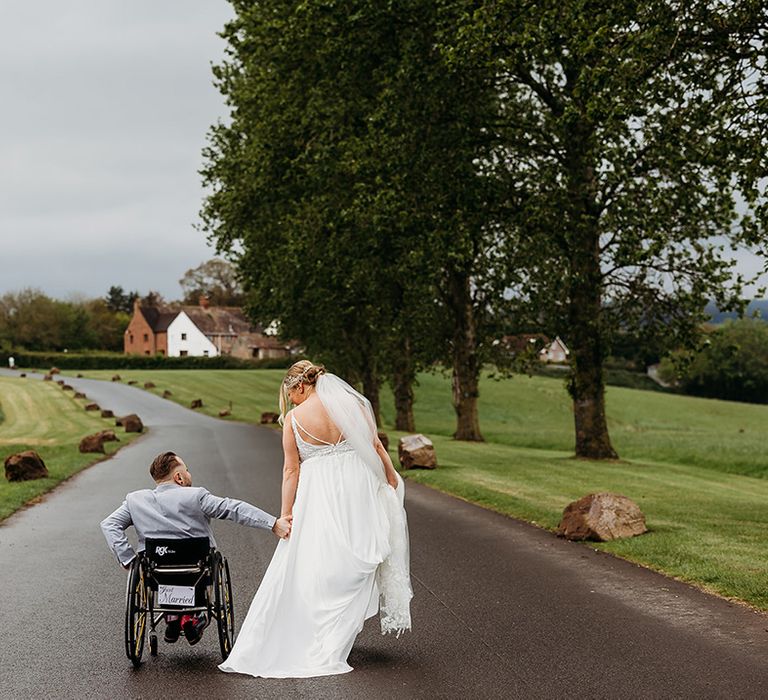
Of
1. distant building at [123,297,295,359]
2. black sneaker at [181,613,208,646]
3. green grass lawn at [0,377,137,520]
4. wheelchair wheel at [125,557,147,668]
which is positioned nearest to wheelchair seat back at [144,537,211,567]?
wheelchair wheel at [125,557,147,668]

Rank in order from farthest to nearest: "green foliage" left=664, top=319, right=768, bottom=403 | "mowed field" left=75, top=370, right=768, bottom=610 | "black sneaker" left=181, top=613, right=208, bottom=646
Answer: "green foliage" left=664, top=319, right=768, bottom=403 < "mowed field" left=75, top=370, right=768, bottom=610 < "black sneaker" left=181, top=613, right=208, bottom=646

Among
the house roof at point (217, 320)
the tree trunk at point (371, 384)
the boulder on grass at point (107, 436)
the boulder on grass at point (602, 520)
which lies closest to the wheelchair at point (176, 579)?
the boulder on grass at point (602, 520)

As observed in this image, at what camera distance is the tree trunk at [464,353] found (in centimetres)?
3644

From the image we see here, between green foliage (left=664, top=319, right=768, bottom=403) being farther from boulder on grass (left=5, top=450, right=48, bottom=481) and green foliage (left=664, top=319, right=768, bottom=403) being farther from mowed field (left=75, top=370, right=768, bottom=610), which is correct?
boulder on grass (left=5, top=450, right=48, bottom=481)

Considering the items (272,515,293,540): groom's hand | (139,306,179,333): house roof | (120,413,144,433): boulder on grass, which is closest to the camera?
(272,515,293,540): groom's hand

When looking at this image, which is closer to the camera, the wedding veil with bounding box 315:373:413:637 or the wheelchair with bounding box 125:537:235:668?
the wheelchair with bounding box 125:537:235:668

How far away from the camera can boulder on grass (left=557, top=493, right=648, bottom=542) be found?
13500 mm

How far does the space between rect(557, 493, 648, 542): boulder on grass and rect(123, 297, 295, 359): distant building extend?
124m

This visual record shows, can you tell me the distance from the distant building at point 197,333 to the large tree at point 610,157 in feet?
365

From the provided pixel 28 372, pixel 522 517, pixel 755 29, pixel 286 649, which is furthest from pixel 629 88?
pixel 28 372

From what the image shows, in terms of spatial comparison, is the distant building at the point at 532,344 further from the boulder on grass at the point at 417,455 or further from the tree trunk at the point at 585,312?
the boulder on grass at the point at 417,455

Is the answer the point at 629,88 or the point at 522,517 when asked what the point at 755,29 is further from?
the point at 522,517

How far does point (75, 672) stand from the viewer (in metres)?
7.18

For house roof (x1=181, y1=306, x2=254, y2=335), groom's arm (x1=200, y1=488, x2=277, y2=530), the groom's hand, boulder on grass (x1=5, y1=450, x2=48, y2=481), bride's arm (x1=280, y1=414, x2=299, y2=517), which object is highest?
house roof (x1=181, y1=306, x2=254, y2=335)
